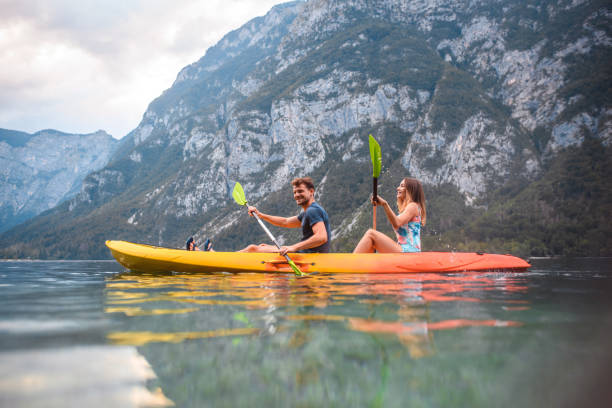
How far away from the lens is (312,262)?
6.55 meters

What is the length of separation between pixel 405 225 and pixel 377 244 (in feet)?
1.92

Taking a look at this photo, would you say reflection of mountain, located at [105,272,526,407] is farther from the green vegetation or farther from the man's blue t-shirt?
the green vegetation

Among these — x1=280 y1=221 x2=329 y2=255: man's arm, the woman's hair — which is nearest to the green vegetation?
the woman's hair

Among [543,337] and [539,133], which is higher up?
[539,133]

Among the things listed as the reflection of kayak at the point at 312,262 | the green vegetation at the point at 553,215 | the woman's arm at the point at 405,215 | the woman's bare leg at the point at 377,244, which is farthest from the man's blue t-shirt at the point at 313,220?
the green vegetation at the point at 553,215

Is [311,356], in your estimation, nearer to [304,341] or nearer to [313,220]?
[304,341]

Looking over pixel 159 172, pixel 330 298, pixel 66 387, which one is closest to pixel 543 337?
pixel 330 298

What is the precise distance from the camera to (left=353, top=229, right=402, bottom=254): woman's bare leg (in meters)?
6.59

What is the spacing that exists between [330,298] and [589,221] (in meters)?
94.8

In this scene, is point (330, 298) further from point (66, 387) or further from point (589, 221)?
point (589, 221)

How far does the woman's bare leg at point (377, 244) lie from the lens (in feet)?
21.6

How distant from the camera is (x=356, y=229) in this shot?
90500 millimetres

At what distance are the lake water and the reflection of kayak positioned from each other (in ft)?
10.7

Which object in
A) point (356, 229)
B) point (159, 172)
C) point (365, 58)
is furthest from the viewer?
point (159, 172)
